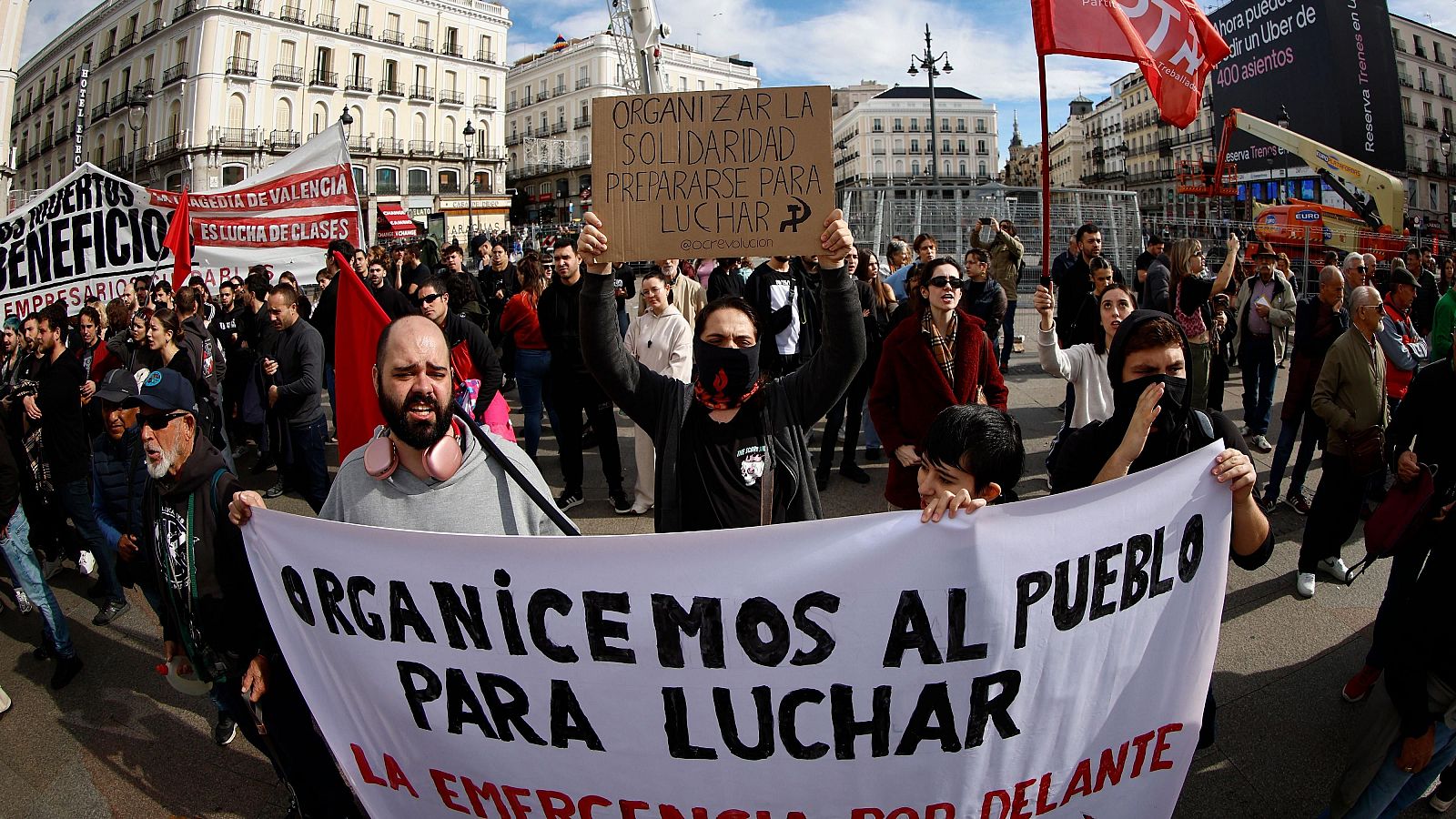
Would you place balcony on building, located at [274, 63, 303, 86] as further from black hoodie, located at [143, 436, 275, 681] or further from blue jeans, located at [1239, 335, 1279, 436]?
black hoodie, located at [143, 436, 275, 681]

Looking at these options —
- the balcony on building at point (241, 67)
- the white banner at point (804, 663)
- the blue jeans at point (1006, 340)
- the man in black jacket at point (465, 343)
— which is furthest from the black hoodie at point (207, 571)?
the balcony on building at point (241, 67)

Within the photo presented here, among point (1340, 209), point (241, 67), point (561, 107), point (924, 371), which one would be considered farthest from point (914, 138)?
point (924, 371)

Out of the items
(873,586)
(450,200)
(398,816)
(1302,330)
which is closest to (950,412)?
(873,586)

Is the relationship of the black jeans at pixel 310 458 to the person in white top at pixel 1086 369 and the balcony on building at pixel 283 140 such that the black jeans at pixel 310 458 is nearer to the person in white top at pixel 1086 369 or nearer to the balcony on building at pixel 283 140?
the person in white top at pixel 1086 369

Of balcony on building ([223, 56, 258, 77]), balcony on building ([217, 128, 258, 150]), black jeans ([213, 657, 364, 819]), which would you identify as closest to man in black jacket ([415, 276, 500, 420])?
black jeans ([213, 657, 364, 819])

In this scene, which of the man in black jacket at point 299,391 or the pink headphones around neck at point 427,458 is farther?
the man in black jacket at point 299,391

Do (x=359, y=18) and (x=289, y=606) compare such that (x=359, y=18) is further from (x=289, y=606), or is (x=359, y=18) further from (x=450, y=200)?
(x=289, y=606)

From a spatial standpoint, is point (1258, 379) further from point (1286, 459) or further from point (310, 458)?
point (310, 458)

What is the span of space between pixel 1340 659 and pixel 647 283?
4.28 metres

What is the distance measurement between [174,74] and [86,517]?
57.3 metres

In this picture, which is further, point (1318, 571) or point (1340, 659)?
point (1318, 571)

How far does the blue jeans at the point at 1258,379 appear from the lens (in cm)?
743

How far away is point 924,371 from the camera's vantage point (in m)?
4.20

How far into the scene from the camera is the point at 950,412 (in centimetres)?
234
